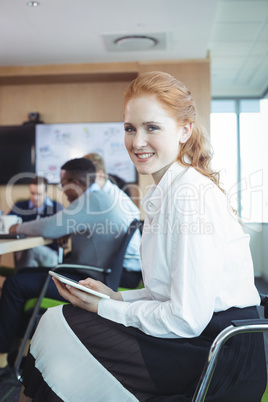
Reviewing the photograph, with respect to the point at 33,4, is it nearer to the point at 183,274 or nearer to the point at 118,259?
the point at 118,259

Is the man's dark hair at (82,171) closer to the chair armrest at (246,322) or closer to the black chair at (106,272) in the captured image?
the black chair at (106,272)

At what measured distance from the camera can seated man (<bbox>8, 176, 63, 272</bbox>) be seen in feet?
12.0

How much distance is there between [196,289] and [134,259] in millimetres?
1767

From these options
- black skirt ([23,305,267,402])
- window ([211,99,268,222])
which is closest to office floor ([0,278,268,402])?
black skirt ([23,305,267,402])

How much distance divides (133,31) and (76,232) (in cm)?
251

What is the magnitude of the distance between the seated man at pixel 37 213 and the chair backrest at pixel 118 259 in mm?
1413

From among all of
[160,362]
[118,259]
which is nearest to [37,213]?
[118,259]

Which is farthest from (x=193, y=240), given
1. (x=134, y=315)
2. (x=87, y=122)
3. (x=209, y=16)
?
(x=87, y=122)

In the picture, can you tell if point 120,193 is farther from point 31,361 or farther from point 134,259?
point 31,361

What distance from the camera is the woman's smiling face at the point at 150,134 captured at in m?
1.12

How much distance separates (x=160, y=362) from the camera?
3.02 ft

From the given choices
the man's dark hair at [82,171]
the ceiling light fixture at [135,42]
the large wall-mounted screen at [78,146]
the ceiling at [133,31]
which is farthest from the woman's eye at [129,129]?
the large wall-mounted screen at [78,146]

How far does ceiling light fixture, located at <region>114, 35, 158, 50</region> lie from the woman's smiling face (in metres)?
3.48

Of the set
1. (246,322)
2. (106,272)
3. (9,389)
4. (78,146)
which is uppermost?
(78,146)
